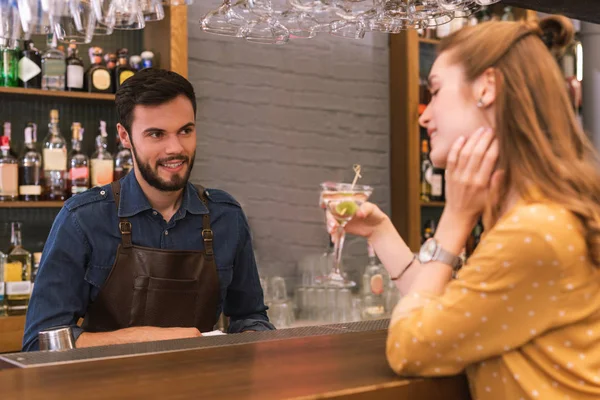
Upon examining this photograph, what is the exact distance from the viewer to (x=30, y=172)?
11.2 feet

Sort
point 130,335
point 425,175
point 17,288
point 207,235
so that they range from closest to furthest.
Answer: point 130,335, point 207,235, point 17,288, point 425,175

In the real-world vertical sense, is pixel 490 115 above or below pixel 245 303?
above

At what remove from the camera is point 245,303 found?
268 cm

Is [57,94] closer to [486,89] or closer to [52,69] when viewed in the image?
[52,69]

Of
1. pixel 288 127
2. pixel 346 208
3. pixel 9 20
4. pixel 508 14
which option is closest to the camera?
pixel 346 208

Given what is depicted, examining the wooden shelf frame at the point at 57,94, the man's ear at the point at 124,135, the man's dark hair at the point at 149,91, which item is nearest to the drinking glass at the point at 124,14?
the man's dark hair at the point at 149,91

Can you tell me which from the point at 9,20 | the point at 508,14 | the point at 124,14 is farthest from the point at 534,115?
the point at 508,14

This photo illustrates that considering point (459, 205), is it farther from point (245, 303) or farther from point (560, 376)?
point (245, 303)

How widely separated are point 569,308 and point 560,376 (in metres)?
0.11

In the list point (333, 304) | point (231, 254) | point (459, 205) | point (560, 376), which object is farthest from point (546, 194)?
point (333, 304)

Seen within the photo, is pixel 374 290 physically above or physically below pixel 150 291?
below

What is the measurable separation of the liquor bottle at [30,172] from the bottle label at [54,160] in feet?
0.16

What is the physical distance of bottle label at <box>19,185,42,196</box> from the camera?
3.38 m

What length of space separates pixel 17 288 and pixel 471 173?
2.41m
